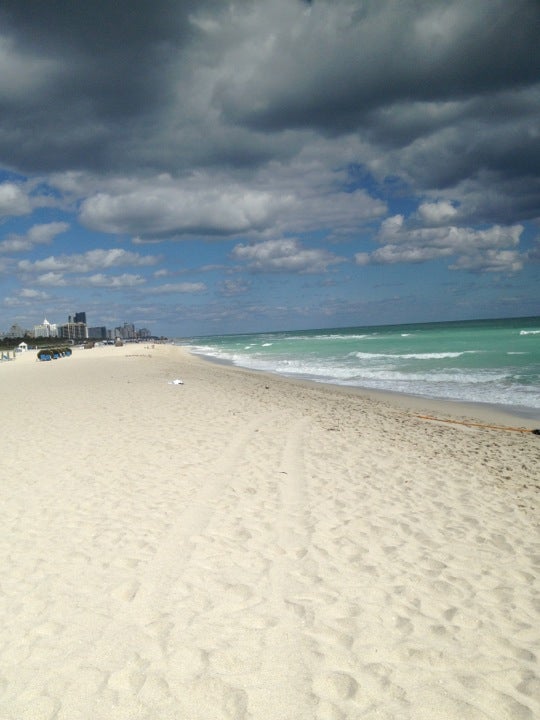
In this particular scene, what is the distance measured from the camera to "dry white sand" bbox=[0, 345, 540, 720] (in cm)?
282

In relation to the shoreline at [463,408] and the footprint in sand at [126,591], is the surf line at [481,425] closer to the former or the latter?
the shoreline at [463,408]

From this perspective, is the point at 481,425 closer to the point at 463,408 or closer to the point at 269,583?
the point at 463,408

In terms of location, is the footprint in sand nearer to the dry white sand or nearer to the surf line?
the dry white sand

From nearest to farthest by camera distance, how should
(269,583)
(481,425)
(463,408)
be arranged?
1. (269,583)
2. (481,425)
3. (463,408)

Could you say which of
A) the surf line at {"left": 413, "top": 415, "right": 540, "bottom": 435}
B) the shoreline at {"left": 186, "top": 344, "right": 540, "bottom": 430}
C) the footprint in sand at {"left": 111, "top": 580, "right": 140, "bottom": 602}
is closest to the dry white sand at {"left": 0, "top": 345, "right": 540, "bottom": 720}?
the footprint in sand at {"left": 111, "top": 580, "right": 140, "bottom": 602}

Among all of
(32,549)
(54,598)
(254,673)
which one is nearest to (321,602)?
(254,673)

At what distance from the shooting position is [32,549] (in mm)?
4609

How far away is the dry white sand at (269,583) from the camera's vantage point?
2.82 m

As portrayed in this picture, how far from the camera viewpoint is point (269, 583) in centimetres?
398

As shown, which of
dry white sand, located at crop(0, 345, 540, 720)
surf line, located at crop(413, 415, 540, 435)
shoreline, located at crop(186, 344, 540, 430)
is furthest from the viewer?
shoreline, located at crop(186, 344, 540, 430)

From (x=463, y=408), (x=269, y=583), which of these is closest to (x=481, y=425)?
(x=463, y=408)

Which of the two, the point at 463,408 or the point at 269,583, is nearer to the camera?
the point at 269,583

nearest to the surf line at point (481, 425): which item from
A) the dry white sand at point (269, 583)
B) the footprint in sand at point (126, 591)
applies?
the dry white sand at point (269, 583)

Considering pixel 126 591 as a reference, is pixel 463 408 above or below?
below
